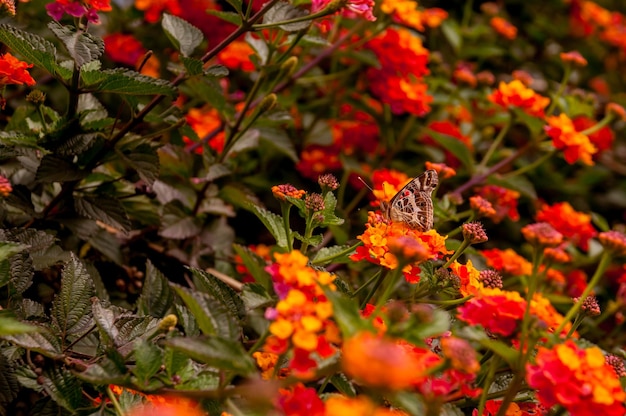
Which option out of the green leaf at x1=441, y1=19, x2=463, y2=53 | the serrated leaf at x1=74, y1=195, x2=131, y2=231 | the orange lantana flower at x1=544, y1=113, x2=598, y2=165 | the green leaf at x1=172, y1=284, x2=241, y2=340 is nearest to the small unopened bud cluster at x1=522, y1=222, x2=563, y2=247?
the green leaf at x1=172, y1=284, x2=241, y2=340

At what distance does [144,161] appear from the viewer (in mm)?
1107

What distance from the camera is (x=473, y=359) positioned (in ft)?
2.16

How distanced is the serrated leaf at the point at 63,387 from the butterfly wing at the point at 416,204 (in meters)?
0.52

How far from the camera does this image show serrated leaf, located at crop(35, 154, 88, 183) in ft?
3.37

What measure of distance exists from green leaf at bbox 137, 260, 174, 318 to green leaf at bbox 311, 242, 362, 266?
257 mm

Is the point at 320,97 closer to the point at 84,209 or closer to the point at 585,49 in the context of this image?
the point at 84,209

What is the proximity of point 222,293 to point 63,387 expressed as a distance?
227mm

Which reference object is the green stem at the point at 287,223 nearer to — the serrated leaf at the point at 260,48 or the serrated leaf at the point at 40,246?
the serrated leaf at the point at 40,246

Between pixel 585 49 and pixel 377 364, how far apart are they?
105 inches

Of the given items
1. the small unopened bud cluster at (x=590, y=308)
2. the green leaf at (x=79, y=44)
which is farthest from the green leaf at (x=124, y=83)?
the small unopened bud cluster at (x=590, y=308)

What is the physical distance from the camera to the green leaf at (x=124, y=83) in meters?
0.96

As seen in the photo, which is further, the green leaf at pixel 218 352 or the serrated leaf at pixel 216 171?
the serrated leaf at pixel 216 171

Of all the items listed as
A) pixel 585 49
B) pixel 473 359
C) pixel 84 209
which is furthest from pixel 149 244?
pixel 585 49

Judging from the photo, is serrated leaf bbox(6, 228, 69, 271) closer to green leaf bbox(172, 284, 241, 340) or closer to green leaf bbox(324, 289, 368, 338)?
green leaf bbox(172, 284, 241, 340)
